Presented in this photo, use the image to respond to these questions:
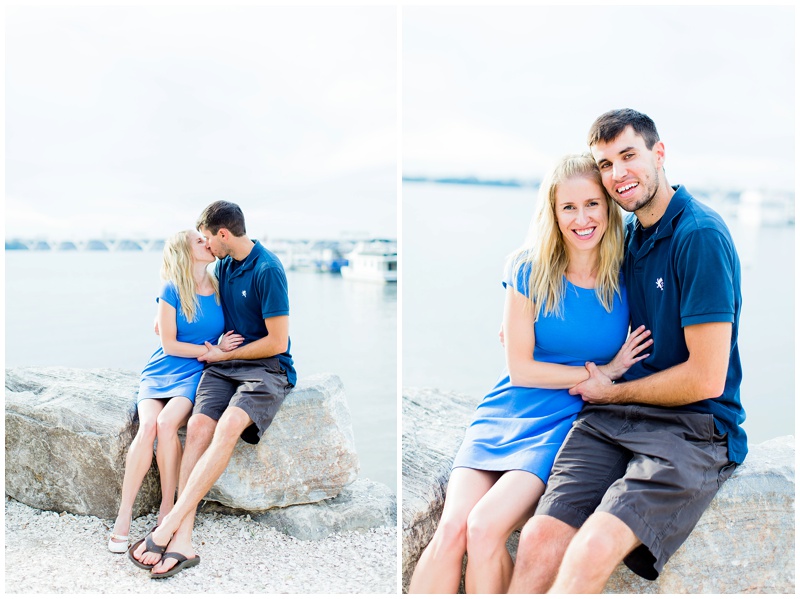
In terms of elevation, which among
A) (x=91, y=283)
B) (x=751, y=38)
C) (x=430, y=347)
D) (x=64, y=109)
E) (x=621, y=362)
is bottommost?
(x=430, y=347)

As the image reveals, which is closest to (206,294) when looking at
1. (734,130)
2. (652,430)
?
(652,430)

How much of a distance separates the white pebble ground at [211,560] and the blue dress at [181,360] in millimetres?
551

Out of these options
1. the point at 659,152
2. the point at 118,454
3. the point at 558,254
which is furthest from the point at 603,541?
the point at 118,454

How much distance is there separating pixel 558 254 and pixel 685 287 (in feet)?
1.36

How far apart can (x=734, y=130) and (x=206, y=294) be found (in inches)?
264

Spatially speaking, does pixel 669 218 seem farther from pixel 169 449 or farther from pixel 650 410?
pixel 169 449

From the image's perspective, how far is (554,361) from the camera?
2266 mm

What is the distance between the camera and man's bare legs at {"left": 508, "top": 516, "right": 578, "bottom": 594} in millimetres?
1870

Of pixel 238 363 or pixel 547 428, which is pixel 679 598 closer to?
pixel 547 428

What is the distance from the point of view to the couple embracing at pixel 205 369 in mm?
2666

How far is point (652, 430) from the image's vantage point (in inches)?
81.3

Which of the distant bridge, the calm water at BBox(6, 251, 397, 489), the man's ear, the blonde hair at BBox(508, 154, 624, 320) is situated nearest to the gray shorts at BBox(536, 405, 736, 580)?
the blonde hair at BBox(508, 154, 624, 320)

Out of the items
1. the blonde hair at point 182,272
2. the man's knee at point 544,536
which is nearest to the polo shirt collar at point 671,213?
the man's knee at point 544,536

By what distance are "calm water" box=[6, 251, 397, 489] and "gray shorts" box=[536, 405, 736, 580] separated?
213 cm
